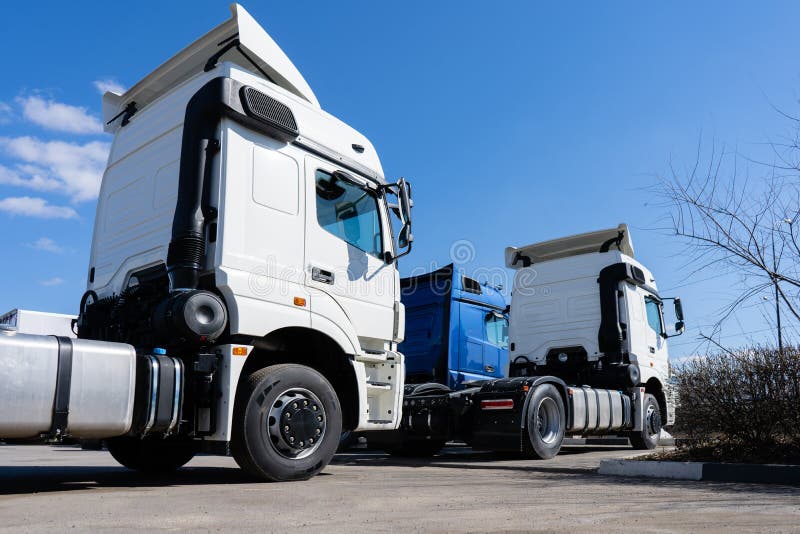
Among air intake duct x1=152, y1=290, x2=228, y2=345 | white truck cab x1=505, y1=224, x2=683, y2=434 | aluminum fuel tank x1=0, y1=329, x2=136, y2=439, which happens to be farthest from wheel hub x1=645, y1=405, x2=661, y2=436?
aluminum fuel tank x1=0, y1=329, x2=136, y2=439

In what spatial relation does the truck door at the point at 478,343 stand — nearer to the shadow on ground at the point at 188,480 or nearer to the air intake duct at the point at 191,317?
the shadow on ground at the point at 188,480

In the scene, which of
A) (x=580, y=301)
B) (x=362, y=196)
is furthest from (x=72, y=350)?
(x=580, y=301)

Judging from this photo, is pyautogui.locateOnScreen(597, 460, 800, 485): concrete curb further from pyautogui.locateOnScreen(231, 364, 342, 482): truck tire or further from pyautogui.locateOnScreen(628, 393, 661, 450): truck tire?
pyautogui.locateOnScreen(628, 393, 661, 450): truck tire

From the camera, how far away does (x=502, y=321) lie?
12055 millimetres

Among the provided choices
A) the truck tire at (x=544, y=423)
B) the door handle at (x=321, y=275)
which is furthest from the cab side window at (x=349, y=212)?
the truck tire at (x=544, y=423)

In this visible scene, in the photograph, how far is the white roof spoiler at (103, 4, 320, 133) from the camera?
600 centimetres

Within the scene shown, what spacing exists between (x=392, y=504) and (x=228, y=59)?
4.21 m

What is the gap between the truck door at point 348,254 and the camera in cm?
609

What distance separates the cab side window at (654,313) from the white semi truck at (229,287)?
21.3 ft

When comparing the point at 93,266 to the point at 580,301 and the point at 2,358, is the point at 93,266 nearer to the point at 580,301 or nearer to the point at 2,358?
the point at 2,358

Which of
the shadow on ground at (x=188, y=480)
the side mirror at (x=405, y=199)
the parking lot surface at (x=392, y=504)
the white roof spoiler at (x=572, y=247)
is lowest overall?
the shadow on ground at (x=188, y=480)

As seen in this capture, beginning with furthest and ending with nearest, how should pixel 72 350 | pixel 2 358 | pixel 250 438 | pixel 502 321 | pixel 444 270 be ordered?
pixel 502 321 → pixel 444 270 → pixel 250 438 → pixel 72 350 → pixel 2 358

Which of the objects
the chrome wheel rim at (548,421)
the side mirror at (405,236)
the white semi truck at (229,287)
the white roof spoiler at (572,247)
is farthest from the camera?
the white roof spoiler at (572,247)

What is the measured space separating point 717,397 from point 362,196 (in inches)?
160
